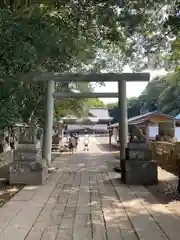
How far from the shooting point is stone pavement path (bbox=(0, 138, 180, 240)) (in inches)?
206

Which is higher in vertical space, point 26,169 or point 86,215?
point 26,169

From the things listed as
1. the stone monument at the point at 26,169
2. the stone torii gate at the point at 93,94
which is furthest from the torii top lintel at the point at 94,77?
the stone monument at the point at 26,169

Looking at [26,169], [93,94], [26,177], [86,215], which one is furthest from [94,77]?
[86,215]

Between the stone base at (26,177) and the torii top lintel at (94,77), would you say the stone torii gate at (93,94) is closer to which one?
the torii top lintel at (94,77)

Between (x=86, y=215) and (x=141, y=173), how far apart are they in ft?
13.7

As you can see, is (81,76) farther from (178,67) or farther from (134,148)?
(178,67)

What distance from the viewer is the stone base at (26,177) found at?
1012 centimetres

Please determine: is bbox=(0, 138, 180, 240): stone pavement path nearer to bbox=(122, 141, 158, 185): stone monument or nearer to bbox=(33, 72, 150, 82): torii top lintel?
bbox=(122, 141, 158, 185): stone monument

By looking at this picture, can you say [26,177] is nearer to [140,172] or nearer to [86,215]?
[140,172]

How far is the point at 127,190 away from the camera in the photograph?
933 cm

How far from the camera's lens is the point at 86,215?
21.0ft

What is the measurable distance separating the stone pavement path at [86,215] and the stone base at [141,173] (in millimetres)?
476

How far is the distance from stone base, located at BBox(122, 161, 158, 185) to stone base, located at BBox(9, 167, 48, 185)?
7.88 ft

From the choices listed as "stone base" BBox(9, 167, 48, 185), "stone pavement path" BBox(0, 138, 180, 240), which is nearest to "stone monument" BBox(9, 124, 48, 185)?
"stone base" BBox(9, 167, 48, 185)
